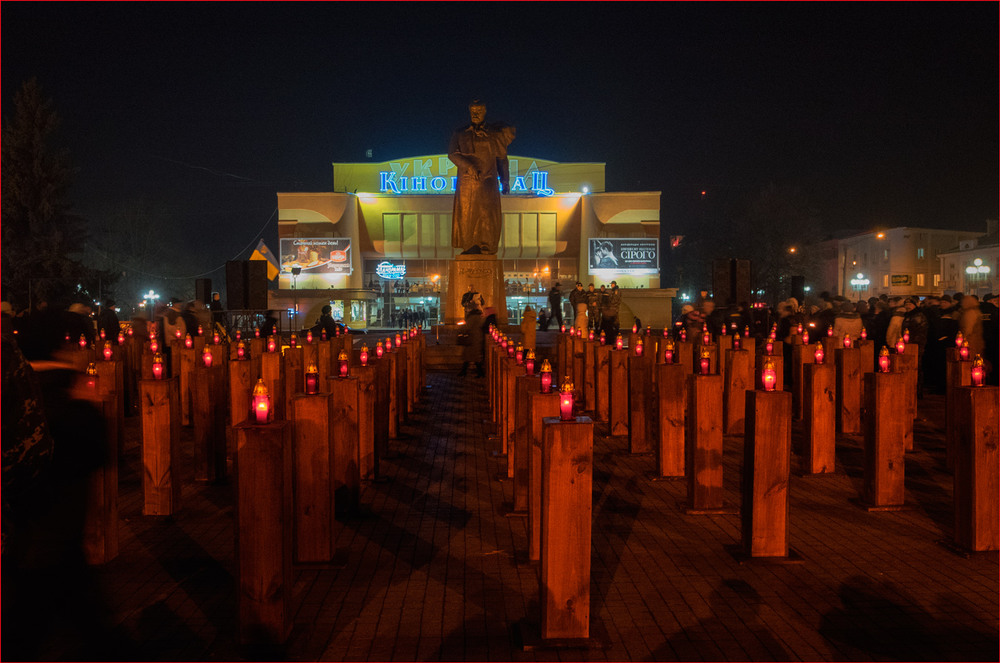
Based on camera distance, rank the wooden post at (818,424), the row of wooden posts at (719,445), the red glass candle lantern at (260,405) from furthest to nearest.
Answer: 1. the wooden post at (818,424)
2. the red glass candle lantern at (260,405)
3. the row of wooden posts at (719,445)

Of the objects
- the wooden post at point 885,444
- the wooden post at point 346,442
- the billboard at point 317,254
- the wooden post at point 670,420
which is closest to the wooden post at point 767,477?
the wooden post at point 885,444

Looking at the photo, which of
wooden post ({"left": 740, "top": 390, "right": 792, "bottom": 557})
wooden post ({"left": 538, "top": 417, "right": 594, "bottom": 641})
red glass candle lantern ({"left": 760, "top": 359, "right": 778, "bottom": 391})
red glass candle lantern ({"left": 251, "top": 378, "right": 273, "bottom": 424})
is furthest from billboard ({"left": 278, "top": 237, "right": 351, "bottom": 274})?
wooden post ({"left": 538, "top": 417, "right": 594, "bottom": 641})

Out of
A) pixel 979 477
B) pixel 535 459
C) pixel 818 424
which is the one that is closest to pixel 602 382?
pixel 818 424

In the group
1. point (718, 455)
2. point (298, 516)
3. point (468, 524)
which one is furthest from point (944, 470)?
point (298, 516)

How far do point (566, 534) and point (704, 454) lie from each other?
2.77 meters

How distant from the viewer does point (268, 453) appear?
401 centimetres

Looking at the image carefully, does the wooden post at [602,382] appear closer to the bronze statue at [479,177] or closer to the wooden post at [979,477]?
the wooden post at [979,477]

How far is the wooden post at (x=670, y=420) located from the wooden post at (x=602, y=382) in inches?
128

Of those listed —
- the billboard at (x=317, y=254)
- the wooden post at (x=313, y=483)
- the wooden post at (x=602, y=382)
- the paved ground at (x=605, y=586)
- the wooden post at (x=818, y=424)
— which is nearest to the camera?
the paved ground at (x=605, y=586)

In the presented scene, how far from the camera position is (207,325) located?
52.3 feet

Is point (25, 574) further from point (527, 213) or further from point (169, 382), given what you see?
point (527, 213)

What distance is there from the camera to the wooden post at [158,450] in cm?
634

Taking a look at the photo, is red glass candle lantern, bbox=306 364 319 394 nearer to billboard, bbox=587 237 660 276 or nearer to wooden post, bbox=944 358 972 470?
wooden post, bbox=944 358 972 470

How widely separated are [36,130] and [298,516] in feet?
122
